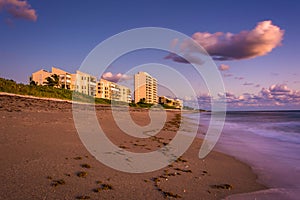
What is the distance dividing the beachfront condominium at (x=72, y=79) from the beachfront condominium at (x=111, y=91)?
5.29 metres

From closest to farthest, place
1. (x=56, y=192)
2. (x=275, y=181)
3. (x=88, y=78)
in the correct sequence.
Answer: (x=56, y=192), (x=275, y=181), (x=88, y=78)

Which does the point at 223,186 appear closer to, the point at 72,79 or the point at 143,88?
the point at 72,79

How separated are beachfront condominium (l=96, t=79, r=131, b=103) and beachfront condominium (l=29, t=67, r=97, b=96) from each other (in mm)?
5293

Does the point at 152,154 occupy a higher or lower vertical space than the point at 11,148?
lower

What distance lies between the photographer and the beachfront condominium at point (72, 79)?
7900 centimetres

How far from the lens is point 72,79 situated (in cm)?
9219

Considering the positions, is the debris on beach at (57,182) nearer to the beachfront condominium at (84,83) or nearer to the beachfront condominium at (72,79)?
the beachfront condominium at (72,79)

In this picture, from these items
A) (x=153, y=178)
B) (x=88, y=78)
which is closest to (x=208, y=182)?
(x=153, y=178)

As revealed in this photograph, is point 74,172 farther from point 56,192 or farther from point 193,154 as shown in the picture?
point 193,154

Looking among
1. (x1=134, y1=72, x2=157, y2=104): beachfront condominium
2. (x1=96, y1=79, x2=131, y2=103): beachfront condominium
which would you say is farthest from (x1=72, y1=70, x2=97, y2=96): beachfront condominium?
(x1=134, y1=72, x2=157, y2=104): beachfront condominium

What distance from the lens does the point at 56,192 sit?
153 inches

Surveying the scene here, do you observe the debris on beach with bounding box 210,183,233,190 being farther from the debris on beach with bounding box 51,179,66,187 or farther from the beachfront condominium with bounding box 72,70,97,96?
the beachfront condominium with bounding box 72,70,97,96

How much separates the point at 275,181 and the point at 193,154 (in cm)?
324

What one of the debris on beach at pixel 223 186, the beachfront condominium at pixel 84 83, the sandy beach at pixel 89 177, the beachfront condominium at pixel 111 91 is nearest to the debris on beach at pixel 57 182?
the sandy beach at pixel 89 177
